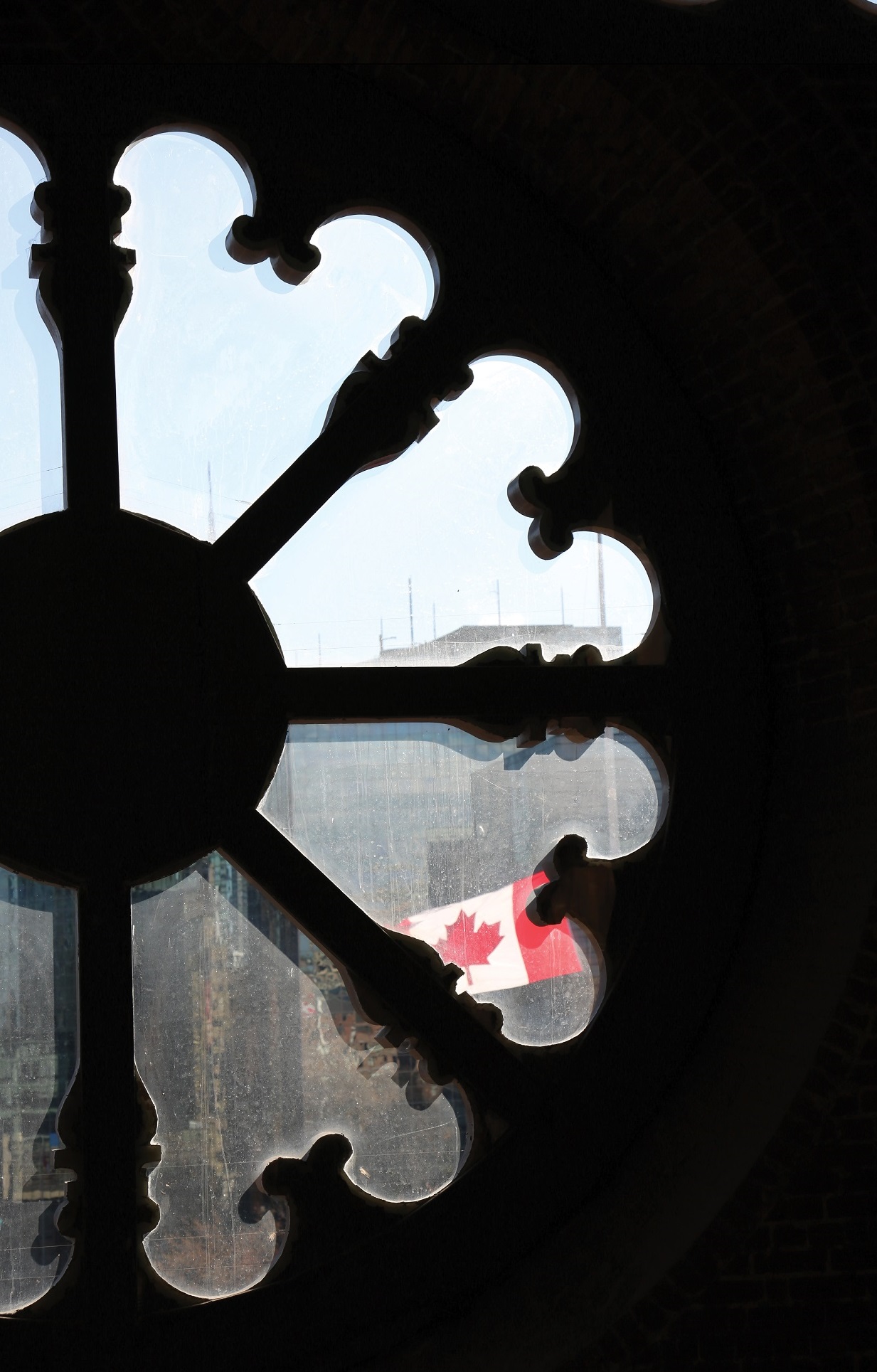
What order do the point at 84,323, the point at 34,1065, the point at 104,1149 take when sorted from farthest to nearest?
the point at 84,323 < the point at 34,1065 < the point at 104,1149

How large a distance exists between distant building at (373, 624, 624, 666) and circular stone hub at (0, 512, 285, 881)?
1.30ft

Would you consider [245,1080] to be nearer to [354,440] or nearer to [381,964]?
[381,964]

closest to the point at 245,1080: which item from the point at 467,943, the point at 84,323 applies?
the point at 467,943

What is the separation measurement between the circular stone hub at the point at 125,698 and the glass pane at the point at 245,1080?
0.69 ft

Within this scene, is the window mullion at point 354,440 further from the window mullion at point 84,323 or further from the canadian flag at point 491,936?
the canadian flag at point 491,936

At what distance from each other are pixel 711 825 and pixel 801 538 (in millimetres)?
909

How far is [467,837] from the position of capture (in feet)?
12.5

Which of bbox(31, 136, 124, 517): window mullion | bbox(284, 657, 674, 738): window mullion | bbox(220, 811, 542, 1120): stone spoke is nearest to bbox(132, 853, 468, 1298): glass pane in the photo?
bbox(220, 811, 542, 1120): stone spoke

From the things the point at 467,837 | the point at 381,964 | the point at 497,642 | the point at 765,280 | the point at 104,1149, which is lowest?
the point at 104,1149

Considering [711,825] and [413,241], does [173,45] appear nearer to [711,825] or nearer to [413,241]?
[413,241]

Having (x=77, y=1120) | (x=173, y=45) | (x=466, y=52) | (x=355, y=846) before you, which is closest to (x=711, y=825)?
(x=355, y=846)

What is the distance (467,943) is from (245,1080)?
0.73 metres

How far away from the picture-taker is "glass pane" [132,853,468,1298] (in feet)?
11.6

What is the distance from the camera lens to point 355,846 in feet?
12.3
